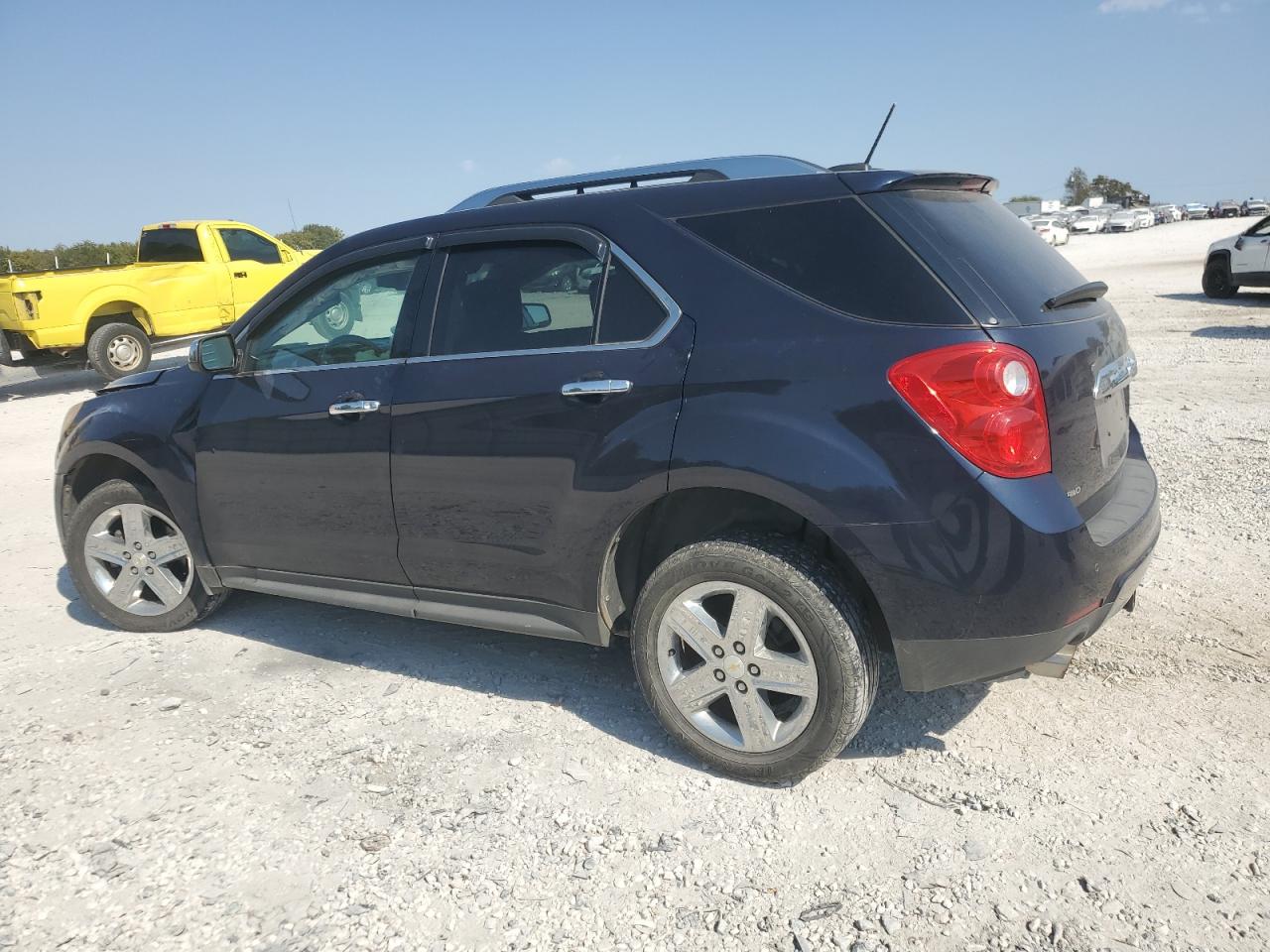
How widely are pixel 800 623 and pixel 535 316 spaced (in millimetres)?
1407

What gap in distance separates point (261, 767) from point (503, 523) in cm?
120

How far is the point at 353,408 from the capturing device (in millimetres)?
3564

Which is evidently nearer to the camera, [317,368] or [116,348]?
[317,368]

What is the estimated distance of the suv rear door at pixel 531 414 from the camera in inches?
118

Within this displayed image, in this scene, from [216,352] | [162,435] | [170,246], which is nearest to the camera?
[216,352]

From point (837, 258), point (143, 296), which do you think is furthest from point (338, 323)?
point (143, 296)

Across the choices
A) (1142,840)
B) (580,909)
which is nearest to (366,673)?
(580,909)

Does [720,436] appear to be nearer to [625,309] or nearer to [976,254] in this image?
[625,309]

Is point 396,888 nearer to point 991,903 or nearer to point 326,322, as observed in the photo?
point 991,903

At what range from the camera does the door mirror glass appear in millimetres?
3270

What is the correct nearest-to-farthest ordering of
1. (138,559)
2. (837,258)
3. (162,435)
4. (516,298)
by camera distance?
(837,258)
(516,298)
(162,435)
(138,559)

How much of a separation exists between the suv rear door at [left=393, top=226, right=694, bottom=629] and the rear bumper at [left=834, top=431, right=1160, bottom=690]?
2.56 ft

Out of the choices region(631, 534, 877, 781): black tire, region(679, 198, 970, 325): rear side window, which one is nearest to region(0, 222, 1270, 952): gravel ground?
region(631, 534, 877, 781): black tire

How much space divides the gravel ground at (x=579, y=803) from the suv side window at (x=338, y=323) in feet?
4.41
